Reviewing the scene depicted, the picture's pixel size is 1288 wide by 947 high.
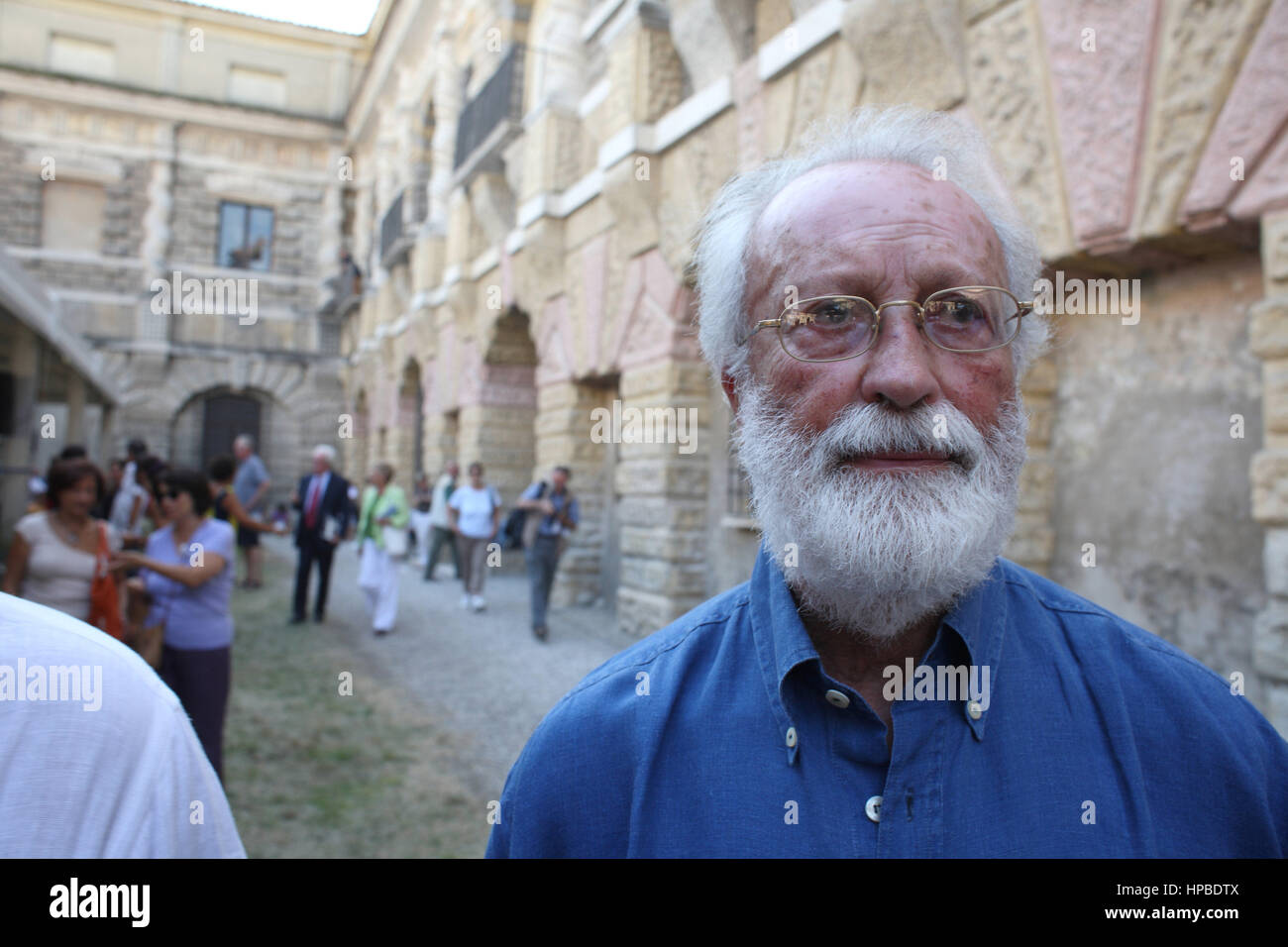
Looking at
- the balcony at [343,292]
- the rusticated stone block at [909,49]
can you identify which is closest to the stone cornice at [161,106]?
the balcony at [343,292]

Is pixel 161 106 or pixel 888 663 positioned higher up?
pixel 161 106

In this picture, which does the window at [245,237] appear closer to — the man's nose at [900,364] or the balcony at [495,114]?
the balcony at [495,114]

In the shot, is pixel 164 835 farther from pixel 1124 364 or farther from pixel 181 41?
pixel 181 41

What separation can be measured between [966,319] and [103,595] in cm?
381

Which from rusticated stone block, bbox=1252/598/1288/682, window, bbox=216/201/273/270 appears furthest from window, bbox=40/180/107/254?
rusticated stone block, bbox=1252/598/1288/682

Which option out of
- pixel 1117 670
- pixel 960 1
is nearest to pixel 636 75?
pixel 960 1

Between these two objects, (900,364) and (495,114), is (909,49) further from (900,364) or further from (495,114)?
(495,114)

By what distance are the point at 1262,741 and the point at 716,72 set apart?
6.95m

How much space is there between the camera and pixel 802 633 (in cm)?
122

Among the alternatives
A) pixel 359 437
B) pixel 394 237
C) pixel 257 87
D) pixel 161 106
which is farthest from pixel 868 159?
pixel 257 87

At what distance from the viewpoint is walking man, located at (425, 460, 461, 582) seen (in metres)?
11.2

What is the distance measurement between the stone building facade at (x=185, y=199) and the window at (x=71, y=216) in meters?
0.04

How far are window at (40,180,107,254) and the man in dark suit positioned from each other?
58.9 ft

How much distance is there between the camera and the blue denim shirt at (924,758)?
3.56 feet
